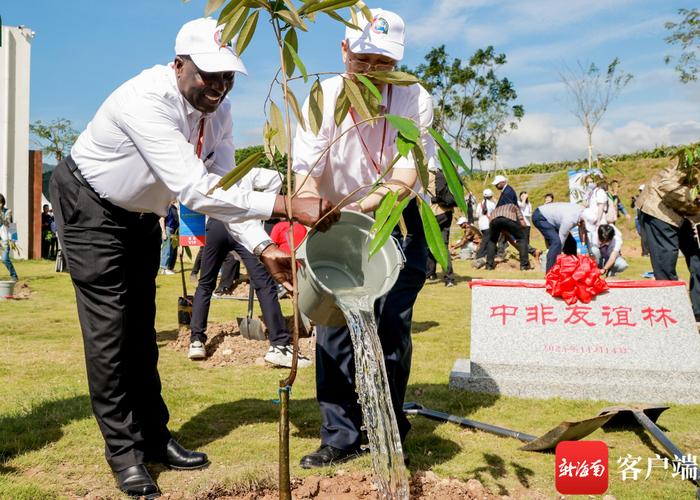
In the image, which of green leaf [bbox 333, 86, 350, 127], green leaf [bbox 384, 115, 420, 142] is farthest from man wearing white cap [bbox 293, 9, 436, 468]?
green leaf [bbox 384, 115, 420, 142]

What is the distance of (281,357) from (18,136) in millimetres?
18614

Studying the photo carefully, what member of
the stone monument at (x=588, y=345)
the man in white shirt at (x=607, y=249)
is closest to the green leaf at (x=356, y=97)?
the stone monument at (x=588, y=345)

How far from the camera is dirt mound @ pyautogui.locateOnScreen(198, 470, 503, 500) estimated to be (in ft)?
8.59

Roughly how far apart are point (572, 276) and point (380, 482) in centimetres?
275

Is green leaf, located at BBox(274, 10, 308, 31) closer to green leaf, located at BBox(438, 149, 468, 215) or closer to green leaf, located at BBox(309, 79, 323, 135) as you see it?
Answer: green leaf, located at BBox(309, 79, 323, 135)

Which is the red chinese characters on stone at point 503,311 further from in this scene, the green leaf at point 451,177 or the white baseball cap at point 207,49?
the green leaf at point 451,177

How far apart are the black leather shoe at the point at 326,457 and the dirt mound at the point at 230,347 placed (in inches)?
98.5

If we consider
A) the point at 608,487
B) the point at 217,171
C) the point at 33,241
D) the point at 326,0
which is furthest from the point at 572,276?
the point at 33,241

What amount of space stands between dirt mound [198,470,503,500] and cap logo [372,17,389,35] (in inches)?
71.1

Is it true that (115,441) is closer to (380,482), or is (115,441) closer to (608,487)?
(380,482)

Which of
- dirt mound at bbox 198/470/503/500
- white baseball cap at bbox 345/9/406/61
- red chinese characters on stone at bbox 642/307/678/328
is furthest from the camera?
red chinese characters on stone at bbox 642/307/678/328

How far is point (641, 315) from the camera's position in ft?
15.2

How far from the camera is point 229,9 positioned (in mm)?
1972

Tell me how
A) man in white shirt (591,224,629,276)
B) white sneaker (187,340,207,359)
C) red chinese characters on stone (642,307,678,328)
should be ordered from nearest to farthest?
red chinese characters on stone (642,307,678,328)
white sneaker (187,340,207,359)
man in white shirt (591,224,629,276)
